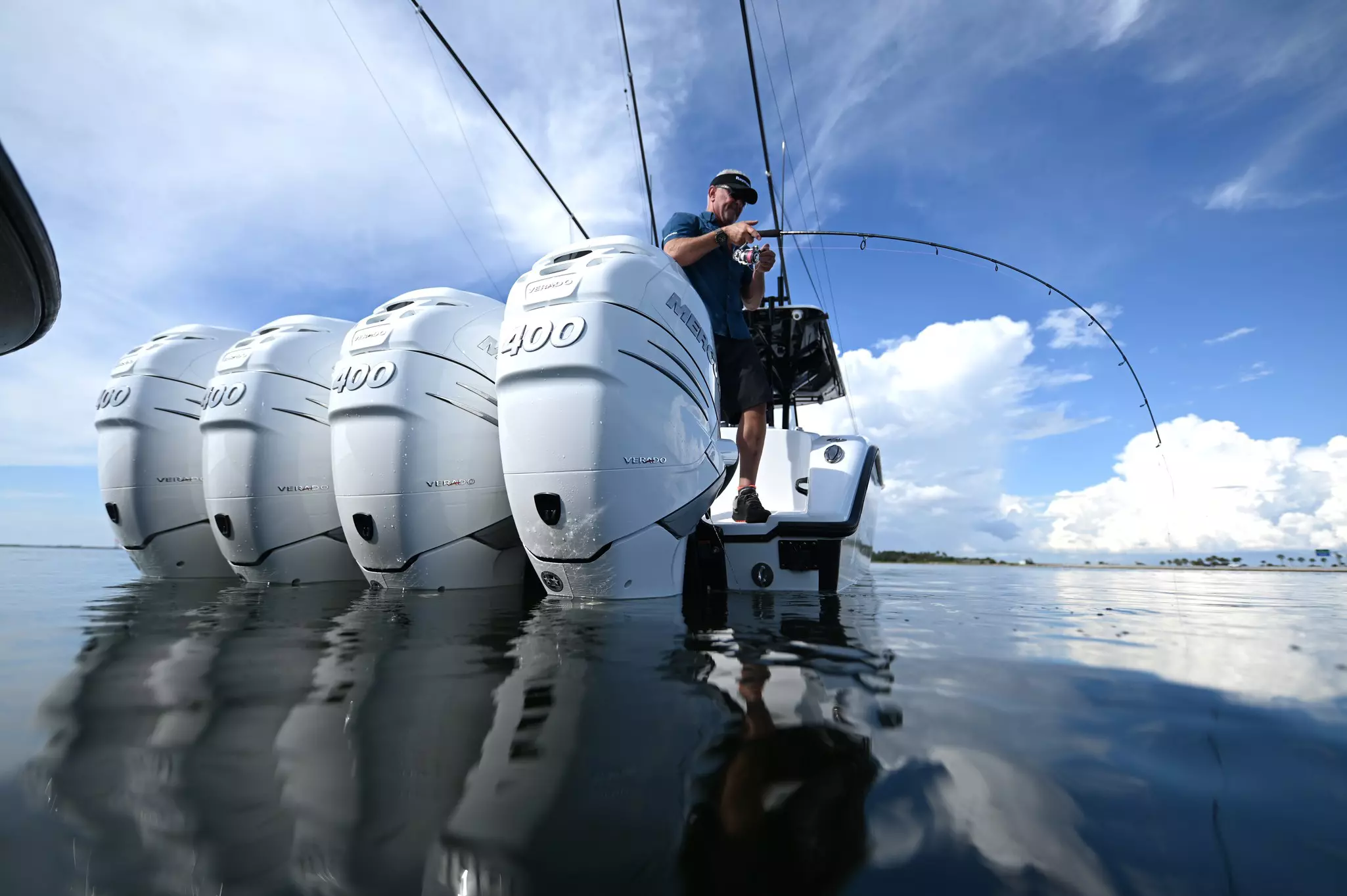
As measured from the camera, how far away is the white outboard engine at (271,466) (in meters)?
4.14

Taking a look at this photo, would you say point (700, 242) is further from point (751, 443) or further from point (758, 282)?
point (751, 443)

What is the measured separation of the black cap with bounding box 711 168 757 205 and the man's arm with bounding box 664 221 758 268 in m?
0.49

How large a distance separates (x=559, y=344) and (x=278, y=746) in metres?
2.03

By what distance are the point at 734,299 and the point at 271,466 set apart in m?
3.06

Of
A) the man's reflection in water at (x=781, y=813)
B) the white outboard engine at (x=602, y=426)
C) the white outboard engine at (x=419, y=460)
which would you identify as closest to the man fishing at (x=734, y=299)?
the white outboard engine at (x=602, y=426)

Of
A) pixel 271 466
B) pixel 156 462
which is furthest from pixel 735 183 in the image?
pixel 156 462

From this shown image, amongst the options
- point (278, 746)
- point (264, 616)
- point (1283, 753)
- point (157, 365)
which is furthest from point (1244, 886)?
→ point (157, 365)

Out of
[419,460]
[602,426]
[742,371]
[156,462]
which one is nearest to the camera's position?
[602,426]

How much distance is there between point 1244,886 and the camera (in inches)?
24.0

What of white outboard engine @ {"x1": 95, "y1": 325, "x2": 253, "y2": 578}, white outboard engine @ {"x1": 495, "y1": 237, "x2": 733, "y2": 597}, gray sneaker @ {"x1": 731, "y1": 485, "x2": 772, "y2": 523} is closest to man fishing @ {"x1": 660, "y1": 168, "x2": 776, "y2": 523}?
gray sneaker @ {"x1": 731, "y1": 485, "x2": 772, "y2": 523}

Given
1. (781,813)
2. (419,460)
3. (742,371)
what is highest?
(742,371)

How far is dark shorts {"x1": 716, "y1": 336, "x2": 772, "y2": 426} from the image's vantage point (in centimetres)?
398

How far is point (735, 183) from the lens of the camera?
3.92m

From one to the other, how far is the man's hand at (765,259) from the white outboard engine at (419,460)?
1636mm
